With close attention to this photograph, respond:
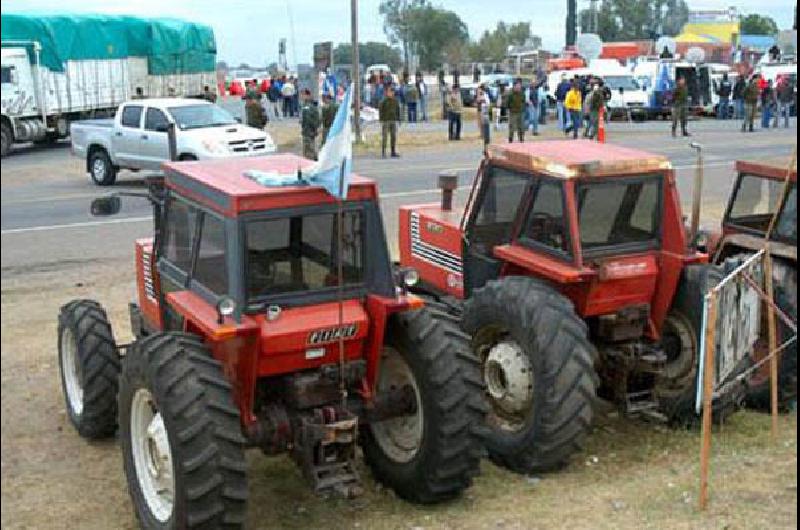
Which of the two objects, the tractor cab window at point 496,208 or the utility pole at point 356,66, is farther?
the utility pole at point 356,66

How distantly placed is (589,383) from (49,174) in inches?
717

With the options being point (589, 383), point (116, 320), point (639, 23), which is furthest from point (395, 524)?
point (639, 23)

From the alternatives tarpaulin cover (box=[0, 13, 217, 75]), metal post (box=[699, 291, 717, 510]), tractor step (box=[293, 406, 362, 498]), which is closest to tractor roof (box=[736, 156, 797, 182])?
metal post (box=[699, 291, 717, 510])

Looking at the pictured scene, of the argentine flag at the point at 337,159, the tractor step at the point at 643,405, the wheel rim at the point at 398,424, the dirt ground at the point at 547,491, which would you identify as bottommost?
the dirt ground at the point at 547,491

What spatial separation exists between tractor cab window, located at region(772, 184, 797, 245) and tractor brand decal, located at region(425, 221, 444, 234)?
8.88 ft

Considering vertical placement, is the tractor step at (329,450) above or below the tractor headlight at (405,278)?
below

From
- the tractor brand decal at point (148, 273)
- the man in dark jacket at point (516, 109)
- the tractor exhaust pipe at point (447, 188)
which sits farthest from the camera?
the man in dark jacket at point (516, 109)

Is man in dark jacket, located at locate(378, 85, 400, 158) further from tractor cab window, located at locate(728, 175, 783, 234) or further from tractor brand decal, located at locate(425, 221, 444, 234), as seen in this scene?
tractor brand decal, located at locate(425, 221, 444, 234)

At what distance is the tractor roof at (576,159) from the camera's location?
22.1ft

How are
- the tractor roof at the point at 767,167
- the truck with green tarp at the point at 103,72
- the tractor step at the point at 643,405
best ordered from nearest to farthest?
the tractor step at the point at 643,405 < the tractor roof at the point at 767,167 < the truck with green tarp at the point at 103,72

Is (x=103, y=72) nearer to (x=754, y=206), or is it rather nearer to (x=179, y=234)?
(x=754, y=206)

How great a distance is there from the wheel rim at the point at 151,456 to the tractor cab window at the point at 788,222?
17.1 feet

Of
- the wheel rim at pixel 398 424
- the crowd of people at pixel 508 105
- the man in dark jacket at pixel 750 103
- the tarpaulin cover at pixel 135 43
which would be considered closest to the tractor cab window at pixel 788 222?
the wheel rim at pixel 398 424

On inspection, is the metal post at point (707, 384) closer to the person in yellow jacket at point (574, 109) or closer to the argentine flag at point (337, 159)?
the argentine flag at point (337, 159)
